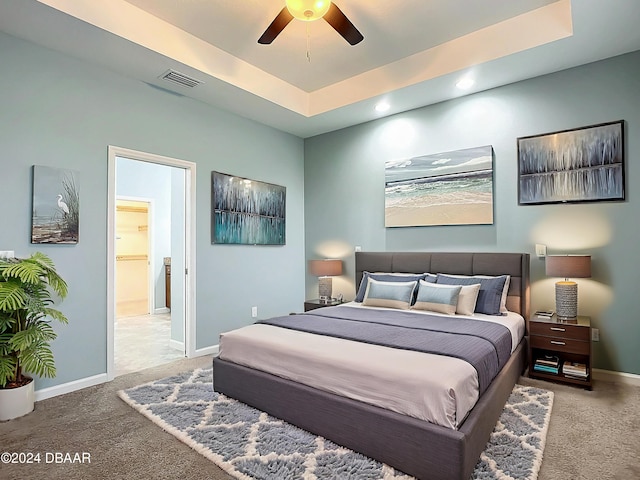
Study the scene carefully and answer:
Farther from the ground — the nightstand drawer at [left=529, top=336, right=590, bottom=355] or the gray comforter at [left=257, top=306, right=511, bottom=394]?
the gray comforter at [left=257, top=306, right=511, bottom=394]

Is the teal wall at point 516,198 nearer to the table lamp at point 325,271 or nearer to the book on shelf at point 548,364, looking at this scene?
the table lamp at point 325,271

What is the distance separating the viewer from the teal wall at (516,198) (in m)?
3.25

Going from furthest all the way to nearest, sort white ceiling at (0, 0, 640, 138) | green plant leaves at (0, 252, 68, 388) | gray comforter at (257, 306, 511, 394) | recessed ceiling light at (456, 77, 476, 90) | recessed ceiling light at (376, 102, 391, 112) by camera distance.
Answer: recessed ceiling light at (376, 102, 391, 112) → recessed ceiling light at (456, 77, 476, 90) → white ceiling at (0, 0, 640, 138) → green plant leaves at (0, 252, 68, 388) → gray comforter at (257, 306, 511, 394)

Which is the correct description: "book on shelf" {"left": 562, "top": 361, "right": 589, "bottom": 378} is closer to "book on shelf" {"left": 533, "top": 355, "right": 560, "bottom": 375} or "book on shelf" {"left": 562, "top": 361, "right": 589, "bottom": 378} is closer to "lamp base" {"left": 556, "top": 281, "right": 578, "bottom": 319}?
"book on shelf" {"left": 533, "top": 355, "right": 560, "bottom": 375}

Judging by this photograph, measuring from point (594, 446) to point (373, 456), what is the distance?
1365mm

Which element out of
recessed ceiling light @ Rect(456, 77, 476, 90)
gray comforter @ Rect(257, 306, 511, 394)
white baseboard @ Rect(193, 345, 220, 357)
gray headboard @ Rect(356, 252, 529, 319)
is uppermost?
recessed ceiling light @ Rect(456, 77, 476, 90)

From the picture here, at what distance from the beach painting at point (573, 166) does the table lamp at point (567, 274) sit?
64cm

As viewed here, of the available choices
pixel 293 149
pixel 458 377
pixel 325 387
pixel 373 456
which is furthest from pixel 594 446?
pixel 293 149

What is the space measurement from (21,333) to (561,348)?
4.18m

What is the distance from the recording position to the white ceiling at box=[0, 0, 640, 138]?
2.83 metres

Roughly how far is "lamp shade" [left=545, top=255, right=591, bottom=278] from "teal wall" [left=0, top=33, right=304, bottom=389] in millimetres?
3357

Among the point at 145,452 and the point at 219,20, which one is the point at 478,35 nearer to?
the point at 219,20

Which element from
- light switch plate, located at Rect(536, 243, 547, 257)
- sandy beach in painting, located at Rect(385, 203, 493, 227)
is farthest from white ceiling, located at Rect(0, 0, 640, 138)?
light switch plate, located at Rect(536, 243, 547, 257)

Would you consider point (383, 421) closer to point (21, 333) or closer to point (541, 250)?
point (21, 333)
